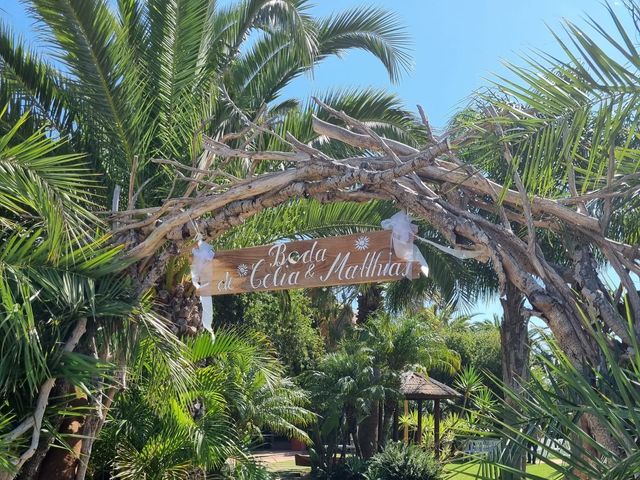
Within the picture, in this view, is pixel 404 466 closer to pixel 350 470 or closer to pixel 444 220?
pixel 350 470

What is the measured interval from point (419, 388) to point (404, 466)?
5.05 m

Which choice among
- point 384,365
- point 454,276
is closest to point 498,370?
point 384,365

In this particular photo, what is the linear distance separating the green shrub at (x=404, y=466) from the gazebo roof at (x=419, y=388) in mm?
3851

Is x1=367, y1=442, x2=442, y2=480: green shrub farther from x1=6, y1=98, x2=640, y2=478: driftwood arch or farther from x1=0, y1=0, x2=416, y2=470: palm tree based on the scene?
x1=6, y1=98, x2=640, y2=478: driftwood arch

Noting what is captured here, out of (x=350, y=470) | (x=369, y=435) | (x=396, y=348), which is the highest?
(x=396, y=348)

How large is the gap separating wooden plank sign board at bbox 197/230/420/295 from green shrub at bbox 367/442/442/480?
432 inches

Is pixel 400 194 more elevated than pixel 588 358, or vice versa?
pixel 400 194

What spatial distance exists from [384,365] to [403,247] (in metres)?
15.4

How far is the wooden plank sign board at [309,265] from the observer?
5.41 metres

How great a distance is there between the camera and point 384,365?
2036cm

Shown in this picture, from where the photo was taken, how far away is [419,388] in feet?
68.9

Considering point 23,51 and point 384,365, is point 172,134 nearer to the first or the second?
point 23,51

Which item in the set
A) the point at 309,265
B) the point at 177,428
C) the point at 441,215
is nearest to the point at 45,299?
the point at 309,265

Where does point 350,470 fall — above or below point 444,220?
below
